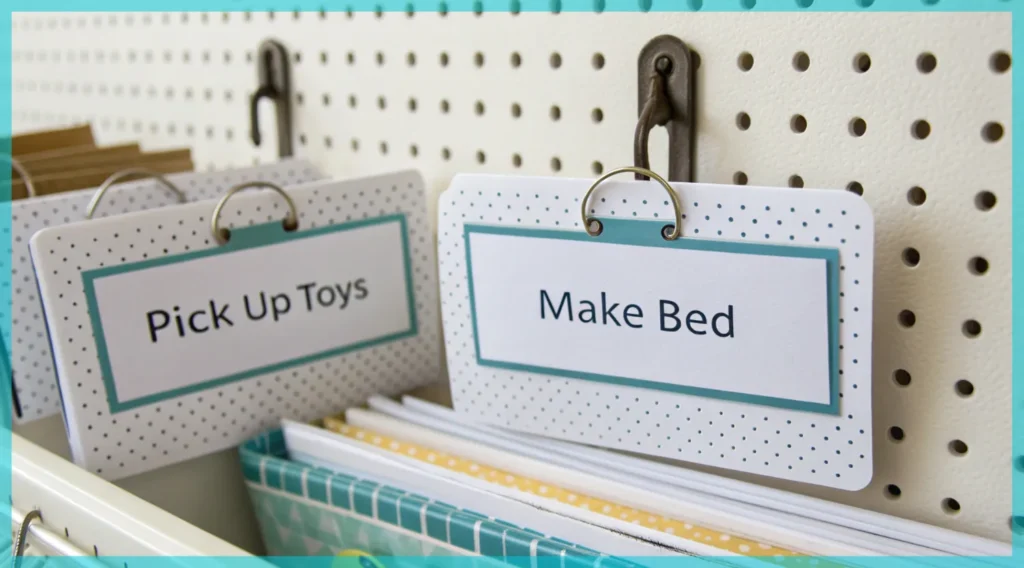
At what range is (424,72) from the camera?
810 mm

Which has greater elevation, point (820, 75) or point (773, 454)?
point (820, 75)

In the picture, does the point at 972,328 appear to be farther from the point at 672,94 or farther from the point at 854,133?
the point at 672,94

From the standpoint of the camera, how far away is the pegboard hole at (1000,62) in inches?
20.0

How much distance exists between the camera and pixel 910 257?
57 centimetres

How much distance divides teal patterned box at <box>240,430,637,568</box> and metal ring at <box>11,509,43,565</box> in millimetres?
148

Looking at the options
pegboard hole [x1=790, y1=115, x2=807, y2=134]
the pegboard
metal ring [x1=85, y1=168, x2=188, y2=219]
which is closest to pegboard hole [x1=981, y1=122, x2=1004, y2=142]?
the pegboard

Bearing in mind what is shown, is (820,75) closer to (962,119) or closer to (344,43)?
(962,119)

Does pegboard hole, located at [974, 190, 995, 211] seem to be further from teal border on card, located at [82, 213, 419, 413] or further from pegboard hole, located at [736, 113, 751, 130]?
teal border on card, located at [82, 213, 419, 413]

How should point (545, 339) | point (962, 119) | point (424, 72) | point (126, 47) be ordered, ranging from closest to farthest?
point (962, 119) → point (545, 339) → point (424, 72) → point (126, 47)

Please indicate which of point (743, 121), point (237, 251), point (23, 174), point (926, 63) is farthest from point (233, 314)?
point (926, 63)

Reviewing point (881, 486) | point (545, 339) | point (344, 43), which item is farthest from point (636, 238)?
point (344, 43)

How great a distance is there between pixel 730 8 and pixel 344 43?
387 millimetres

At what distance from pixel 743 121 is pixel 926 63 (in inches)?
4.6

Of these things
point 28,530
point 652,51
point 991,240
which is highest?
point 652,51
